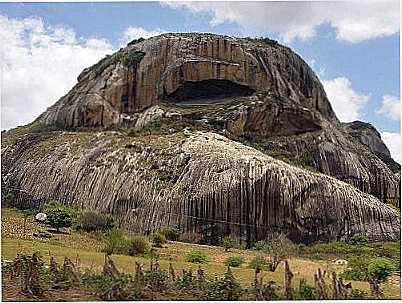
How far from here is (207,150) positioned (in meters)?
27.5

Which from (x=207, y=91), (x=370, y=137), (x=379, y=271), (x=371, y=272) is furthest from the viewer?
(x=370, y=137)

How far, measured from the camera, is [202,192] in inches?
979

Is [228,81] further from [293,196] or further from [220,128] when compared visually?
[293,196]

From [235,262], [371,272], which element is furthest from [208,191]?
[371,272]

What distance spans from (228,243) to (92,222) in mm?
4768

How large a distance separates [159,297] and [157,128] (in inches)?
862

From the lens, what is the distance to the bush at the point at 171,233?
2328cm

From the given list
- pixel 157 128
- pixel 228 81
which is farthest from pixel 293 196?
pixel 228 81

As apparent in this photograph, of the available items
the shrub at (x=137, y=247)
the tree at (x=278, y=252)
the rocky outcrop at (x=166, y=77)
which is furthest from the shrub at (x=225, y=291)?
the rocky outcrop at (x=166, y=77)

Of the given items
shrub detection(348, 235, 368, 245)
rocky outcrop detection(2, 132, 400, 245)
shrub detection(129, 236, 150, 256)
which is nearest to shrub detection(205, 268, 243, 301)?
shrub detection(129, 236, 150, 256)

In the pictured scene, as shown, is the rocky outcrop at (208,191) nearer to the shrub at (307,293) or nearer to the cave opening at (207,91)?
the cave opening at (207,91)

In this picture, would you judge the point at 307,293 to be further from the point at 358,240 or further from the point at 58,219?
the point at 358,240

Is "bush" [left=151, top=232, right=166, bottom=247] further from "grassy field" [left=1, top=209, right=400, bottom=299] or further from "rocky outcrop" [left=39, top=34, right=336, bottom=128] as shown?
"rocky outcrop" [left=39, top=34, right=336, bottom=128]

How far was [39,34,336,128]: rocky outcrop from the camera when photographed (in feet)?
117
